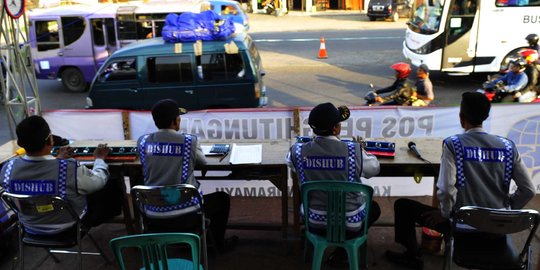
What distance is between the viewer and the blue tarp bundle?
8.64 m

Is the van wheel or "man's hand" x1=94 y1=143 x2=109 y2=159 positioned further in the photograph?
the van wheel

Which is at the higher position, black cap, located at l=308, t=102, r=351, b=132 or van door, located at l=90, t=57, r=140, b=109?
black cap, located at l=308, t=102, r=351, b=132

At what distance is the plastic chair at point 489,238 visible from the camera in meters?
3.06

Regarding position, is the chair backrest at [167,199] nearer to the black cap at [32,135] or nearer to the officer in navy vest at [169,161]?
the officer in navy vest at [169,161]

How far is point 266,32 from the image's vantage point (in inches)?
970

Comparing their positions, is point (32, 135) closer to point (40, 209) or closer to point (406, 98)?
point (40, 209)

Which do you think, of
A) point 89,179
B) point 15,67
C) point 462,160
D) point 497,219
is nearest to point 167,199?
point 89,179

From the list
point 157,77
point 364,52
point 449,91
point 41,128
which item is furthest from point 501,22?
point 41,128

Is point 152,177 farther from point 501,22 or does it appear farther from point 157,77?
point 501,22

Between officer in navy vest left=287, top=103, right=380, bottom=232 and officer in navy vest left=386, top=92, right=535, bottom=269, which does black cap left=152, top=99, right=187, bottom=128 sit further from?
officer in navy vest left=386, top=92, right=535, bottom=269

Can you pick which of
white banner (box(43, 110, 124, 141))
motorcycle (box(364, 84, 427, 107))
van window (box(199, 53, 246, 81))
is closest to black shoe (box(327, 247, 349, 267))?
white banner (box(43, 110, 124, 141))

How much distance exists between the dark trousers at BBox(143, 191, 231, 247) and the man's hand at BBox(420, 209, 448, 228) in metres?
1.73

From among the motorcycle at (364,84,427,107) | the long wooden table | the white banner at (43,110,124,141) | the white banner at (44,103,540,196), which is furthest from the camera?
the motorcycle at (364,84,427,107)

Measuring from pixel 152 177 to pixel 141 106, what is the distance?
5.25 meters
